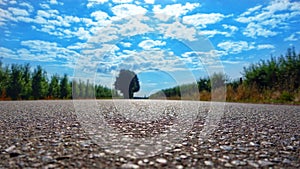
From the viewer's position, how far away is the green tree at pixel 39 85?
1939 centimetres

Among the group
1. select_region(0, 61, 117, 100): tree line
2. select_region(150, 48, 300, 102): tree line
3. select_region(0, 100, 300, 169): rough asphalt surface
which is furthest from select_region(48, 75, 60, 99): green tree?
select_region(0, 100, 300, 169): rough asphalt surface

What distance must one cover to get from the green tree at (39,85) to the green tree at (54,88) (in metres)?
0.89

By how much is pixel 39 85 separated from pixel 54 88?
194cm

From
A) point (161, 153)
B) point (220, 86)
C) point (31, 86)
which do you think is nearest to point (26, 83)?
point (31, 86)

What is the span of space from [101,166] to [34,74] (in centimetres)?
1993

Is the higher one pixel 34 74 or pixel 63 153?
pixel 34 74

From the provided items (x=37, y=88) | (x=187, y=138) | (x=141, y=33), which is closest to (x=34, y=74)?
(x=37, y=88)

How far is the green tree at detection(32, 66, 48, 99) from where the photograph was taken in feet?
63.6

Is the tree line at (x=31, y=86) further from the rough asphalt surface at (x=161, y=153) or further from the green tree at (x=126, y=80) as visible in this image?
the rough asphalt surface at (x=161, y=153)

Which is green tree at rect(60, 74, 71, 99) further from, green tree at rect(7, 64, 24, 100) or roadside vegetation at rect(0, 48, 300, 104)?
green tree at rect(7, 64, 24, 100)

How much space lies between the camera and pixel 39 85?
1962cm

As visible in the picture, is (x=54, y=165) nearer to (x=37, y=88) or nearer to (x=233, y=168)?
(x=233, y=168)

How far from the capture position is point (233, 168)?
1626mm

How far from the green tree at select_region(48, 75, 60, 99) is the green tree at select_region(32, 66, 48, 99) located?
89 centimetres
